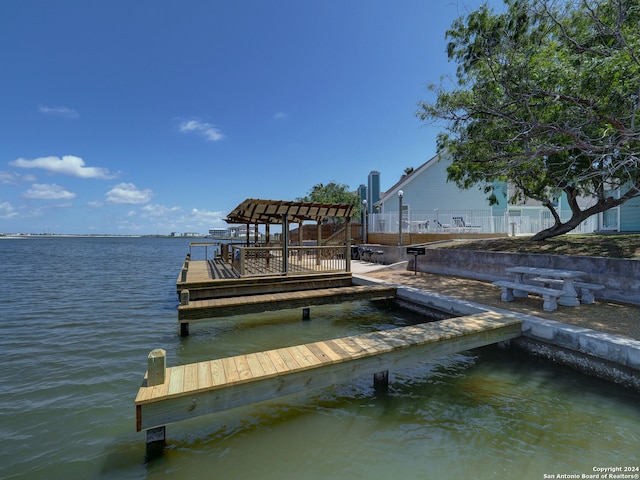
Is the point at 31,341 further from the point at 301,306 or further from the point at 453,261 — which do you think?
the point at 453,261

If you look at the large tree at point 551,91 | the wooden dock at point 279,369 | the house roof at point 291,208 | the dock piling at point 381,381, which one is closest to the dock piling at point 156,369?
the wooden dock at point 279,369

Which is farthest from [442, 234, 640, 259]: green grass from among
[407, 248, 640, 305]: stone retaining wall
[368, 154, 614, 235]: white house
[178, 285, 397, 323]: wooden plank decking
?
[368, 154, 614, 235]: white house

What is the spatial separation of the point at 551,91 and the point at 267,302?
860cm

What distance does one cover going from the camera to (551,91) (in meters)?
7.54

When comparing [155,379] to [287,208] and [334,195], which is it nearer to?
[287,208]

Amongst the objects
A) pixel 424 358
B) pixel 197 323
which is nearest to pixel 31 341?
pixel 197 323

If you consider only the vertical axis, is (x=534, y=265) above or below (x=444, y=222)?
below

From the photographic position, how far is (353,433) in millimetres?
3916

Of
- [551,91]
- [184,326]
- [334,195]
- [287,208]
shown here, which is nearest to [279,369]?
[184,326]

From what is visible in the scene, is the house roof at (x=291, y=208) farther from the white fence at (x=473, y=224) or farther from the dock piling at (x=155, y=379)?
the white fence at (x=473, y=224)

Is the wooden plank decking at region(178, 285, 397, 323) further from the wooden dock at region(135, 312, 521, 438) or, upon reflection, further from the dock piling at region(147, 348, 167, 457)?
the dock piling at region(147, 348, 167, 457)

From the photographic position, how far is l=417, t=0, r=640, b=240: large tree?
6828 millimetres

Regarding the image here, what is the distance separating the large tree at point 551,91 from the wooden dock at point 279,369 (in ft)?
15.2

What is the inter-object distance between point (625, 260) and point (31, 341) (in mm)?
14026
